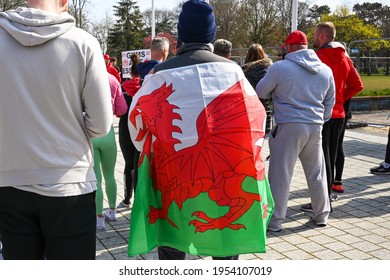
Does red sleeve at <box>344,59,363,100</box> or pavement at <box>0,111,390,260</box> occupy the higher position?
red sleeve at <box>344,59,363,100</box>

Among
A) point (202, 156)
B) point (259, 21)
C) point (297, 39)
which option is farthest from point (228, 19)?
point (202, 156)

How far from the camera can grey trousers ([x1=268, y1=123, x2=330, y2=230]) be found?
4527 mm

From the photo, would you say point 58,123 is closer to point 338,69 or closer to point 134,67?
point 134,67

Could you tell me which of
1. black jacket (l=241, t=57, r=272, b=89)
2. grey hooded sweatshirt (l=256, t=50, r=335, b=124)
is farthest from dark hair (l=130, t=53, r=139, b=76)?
grey hooded sweatshirt (l=256, t=50, r=335, b=124)

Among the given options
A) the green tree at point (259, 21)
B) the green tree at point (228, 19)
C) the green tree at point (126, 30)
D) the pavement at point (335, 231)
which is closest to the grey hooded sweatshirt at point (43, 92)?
the pavement at point (335, 231)

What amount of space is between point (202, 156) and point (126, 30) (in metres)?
54.3

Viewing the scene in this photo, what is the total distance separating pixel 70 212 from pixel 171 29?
5831 cm

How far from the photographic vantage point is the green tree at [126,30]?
178ft

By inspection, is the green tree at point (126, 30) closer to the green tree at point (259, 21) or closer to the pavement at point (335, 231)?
the green tree at point (259, 21)

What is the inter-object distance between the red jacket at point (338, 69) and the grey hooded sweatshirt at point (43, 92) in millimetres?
3757

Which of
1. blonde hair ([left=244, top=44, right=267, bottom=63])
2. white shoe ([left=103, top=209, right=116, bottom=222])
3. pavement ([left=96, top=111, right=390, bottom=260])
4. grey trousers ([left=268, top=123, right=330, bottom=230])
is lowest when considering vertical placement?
pavement ([left=96, top=111, right=390, bottom=260])

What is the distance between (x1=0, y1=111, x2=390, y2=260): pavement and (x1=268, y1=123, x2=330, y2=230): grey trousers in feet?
0.69

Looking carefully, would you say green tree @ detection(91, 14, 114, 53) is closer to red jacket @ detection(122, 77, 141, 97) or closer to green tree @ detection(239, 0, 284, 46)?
green tree @ detection(239, 0, 284, 46)

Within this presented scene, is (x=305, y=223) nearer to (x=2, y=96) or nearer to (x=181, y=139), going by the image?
(x=181, y=139)
